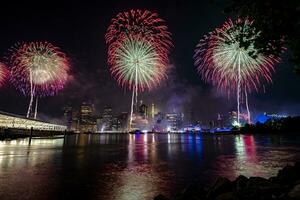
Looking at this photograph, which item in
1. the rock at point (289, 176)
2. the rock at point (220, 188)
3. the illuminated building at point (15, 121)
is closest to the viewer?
the rock at point (220, 188)

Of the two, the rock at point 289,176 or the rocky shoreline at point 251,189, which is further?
the rock at point 289,176

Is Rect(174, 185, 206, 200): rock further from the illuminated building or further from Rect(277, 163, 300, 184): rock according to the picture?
the illuminated building

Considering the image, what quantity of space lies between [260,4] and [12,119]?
121 metres

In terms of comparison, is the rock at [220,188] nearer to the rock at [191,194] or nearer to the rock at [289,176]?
the rock at [191,194]

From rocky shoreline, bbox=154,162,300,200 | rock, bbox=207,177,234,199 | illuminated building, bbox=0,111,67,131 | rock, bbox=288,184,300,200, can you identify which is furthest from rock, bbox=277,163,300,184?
illuminated building, bbox=0,111,67,131

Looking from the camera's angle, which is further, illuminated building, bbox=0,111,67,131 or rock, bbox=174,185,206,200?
illuminated building, bbox=0,111,67,131

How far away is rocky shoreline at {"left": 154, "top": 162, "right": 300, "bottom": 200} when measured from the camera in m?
9.87

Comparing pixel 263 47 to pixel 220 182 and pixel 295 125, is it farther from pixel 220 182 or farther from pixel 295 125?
pixel 295 125

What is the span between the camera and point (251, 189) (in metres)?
10.6

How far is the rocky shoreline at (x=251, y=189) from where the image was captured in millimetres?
9873

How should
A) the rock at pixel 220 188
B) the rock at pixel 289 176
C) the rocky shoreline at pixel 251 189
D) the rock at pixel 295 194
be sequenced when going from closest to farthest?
the rock at pixel 295 194 < the rocky shoreline at pixel 251 189 < the rock at pixel 220 188 < the rock at pixel 289 176

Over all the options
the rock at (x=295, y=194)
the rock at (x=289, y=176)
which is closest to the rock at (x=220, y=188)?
the rock at (x=289, y=176)

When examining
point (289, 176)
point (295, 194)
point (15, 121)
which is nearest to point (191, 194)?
point (295, 194)

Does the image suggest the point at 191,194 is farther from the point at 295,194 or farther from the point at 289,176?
the point at 289,176
